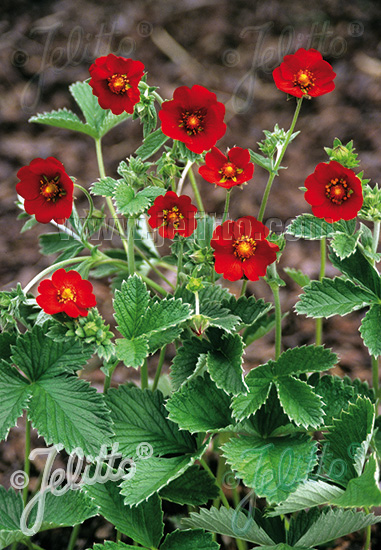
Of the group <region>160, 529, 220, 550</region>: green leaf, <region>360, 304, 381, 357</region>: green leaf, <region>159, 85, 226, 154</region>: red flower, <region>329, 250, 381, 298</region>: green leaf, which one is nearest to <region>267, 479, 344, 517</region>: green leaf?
<region>160, 529, 220, 550</region>: green leaf

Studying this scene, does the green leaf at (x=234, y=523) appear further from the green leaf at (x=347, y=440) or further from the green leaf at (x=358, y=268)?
the green leaf at (x=358, y=268)

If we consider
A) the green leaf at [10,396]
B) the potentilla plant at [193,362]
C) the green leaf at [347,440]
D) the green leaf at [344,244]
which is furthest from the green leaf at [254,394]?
the green leaf at [10,396]

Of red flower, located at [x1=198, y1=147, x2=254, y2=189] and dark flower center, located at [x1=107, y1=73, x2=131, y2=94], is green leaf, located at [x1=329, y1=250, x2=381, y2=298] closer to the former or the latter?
red flower, located at [x1=198, y1=147, x2=254, y2=189]

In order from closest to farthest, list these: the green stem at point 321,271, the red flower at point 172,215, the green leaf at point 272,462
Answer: the green leaf at point 272,462 < the red flower at point 172,215 < the green stem at point 321,271

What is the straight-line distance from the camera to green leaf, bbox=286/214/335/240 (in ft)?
3.53

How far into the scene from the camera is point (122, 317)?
1.05 m

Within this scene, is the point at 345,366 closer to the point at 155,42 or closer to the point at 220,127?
the point at 220,127

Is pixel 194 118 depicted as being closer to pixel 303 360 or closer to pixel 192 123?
pixel 192 123

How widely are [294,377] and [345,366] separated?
63cm

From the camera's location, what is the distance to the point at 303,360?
1.08m

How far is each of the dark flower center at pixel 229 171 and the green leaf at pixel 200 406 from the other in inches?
13.6

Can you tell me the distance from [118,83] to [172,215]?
23cm

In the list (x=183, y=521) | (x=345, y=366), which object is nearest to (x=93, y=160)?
(x=345, y=366)

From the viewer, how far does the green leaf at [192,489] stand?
109cm
